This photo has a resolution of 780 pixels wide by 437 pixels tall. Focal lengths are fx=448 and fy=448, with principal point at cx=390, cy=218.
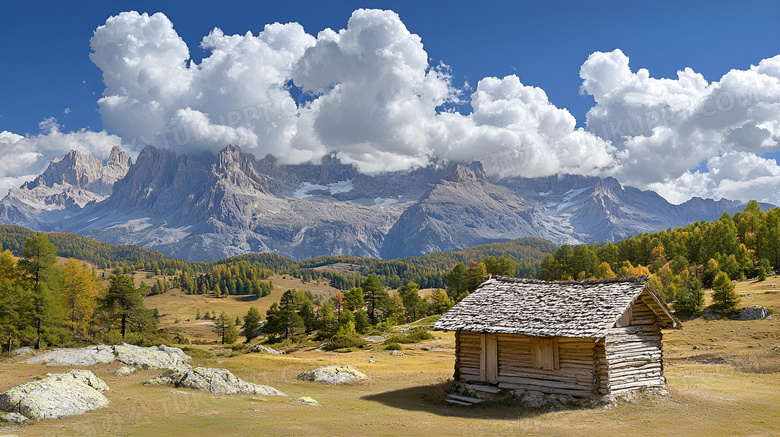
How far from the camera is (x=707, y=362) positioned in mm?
45062

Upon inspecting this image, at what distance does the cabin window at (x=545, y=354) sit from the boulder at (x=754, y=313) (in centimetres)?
5579

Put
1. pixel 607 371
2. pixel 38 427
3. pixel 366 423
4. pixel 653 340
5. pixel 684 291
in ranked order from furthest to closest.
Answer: pixel 684 291
pixel 653 340
pixel 607 371
pixel 366 423
pixel 38 427

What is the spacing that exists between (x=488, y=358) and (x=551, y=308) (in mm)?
5121

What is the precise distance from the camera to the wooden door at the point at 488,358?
28.5 meters

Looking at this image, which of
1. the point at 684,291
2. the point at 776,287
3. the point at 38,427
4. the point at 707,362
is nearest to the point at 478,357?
the point at 38,427

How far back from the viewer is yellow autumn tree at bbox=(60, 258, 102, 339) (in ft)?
237

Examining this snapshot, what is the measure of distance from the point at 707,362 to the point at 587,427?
109 ft

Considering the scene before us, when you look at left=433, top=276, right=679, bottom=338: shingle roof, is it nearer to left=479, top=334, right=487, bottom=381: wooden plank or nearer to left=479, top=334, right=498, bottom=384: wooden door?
left=479, top=334, right=498, bottom=384: wooden door

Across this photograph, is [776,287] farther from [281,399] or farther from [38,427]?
[38,427]

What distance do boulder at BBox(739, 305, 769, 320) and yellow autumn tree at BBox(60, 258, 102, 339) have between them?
326 ft

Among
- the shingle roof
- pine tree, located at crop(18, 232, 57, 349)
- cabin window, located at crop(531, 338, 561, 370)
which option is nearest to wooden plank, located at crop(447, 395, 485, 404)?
cabin window, located at crop(531, 338, 561, 370)

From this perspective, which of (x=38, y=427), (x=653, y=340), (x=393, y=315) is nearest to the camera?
(x=38, y=427)

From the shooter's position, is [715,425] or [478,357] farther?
[478,357]

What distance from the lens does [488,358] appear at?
28.8 m
